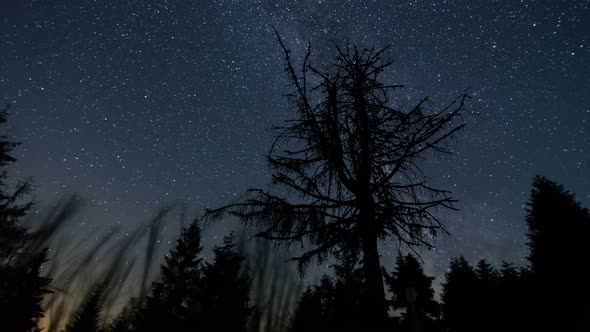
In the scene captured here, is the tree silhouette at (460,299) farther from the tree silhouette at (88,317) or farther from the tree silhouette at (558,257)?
the tree silhouette at (88,317)

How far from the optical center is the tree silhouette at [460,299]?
2455cm

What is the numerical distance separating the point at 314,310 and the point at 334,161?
996 inches

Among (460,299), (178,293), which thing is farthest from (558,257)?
(178,293)

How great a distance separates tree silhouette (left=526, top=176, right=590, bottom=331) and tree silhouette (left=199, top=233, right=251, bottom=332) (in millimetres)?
17943

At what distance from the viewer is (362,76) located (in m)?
7.55

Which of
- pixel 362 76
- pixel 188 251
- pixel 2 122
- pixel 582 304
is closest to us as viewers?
pixel 362 76

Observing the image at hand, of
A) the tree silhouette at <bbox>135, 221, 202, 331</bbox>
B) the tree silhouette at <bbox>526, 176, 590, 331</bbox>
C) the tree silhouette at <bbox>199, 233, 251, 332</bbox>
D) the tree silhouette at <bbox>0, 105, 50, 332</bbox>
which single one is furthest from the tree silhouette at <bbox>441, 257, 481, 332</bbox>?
the tree silhouette at <bbox>0, 105, 50, 332</bbox>

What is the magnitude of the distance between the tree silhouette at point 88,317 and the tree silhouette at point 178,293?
10.0 m

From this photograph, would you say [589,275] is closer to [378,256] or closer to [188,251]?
[378,256]

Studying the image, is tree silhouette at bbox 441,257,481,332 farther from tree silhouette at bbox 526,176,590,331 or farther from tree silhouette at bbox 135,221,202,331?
tree silhouette at bbox 135,221,202,331

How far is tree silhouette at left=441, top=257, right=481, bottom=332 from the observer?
24.5 metres

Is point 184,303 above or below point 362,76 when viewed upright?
below

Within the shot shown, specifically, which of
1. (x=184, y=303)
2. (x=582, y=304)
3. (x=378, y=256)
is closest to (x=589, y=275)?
(x=582, y=304)

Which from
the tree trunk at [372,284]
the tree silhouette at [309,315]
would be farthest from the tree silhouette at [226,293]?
the tree trunk at [372,284]
